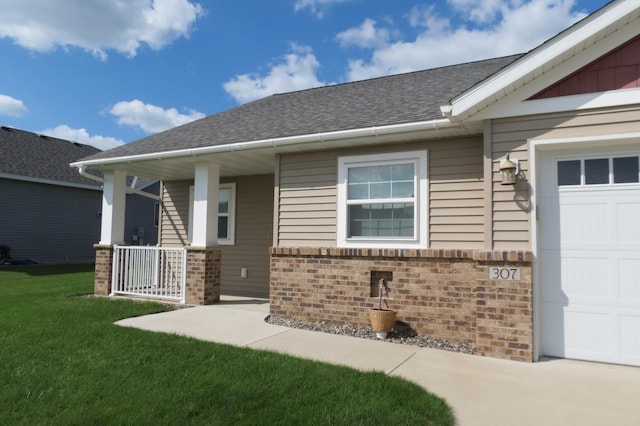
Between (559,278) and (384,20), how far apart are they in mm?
7774

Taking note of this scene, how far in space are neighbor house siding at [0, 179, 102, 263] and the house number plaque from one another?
61.1 feet

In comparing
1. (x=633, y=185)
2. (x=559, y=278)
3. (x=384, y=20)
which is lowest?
(x=559, y=278)

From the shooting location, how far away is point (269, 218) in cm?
964

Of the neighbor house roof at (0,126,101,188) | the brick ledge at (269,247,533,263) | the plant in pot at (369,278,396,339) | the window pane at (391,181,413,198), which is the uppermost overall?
the neighbor house roof at (0,126,101,188)

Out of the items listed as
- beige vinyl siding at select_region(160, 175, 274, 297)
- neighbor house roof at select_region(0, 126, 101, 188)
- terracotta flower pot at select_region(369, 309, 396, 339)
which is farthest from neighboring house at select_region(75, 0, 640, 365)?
neighbor house roof at select_region(0, 126, 101, 188)

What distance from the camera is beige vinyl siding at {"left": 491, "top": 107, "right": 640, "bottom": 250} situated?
4.78 meters

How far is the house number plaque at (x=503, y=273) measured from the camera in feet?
16.3

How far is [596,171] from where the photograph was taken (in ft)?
16.2

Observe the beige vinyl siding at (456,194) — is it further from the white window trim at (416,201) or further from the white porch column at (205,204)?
the white porch column at (205,204)

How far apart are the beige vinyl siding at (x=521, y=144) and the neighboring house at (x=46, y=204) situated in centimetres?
1620

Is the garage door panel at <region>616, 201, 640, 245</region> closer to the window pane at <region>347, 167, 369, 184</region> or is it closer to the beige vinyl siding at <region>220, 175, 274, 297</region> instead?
the window pane at <region>347, 167, 369, 184</region>

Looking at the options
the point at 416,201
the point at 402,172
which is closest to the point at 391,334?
the point at 416,201

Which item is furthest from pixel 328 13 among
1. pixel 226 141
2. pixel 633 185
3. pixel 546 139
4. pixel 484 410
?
pixel 484 410

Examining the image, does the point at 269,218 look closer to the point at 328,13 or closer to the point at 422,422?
the point at 328,13
